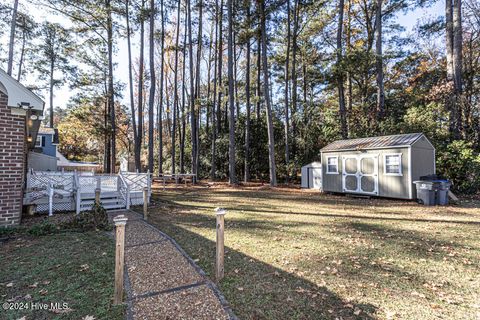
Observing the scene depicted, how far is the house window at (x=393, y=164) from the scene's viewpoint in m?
9.96

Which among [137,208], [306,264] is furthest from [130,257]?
[137,208]

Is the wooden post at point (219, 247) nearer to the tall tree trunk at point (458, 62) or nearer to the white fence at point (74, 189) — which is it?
the white fence at point (74, 189)

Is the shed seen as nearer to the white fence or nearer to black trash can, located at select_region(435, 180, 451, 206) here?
black trash can, located at select_region(435, 180, 451, 206)

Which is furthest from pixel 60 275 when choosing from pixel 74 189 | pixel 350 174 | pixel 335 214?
pixel 350 174

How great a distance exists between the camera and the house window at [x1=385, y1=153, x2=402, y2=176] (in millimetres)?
9961

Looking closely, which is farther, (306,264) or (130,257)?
(130,257)

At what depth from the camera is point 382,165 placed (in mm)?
10500

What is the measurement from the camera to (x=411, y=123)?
13.1m

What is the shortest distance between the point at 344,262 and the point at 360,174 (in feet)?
27.9

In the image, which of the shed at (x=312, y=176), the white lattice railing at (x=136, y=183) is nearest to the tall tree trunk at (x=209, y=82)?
the shed at (x=312, y=176)

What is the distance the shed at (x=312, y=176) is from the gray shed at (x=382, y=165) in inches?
73.8

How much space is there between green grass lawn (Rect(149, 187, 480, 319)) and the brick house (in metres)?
3.23

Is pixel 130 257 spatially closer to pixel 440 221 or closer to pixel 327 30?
pixel 440 221

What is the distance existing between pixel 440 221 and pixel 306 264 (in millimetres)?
5094
